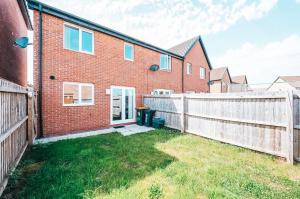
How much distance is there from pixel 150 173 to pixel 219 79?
30.9m

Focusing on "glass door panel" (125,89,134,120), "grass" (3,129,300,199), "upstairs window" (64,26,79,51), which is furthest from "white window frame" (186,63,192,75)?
"grass" (3,129,300,199)

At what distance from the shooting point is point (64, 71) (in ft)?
26.5

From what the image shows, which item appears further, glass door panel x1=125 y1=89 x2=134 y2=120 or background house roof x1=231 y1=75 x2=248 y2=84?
background house roof x1=231 y1=75 x2=248 y2=84

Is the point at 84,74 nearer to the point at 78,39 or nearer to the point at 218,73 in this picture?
the point at 78,39

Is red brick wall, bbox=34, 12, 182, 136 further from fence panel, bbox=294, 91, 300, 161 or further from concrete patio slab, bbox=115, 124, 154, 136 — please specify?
fence panel, bbox=294, 91, 300, 161

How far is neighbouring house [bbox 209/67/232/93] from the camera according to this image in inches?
1106

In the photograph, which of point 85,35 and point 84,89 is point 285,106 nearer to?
point 84,89

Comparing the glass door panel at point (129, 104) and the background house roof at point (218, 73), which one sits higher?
the background house roof at point (218, 73)

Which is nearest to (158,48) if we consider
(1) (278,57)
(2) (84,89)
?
(2) (84,89)

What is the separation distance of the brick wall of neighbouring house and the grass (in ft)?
6.94

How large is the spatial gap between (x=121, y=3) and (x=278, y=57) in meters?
42.5

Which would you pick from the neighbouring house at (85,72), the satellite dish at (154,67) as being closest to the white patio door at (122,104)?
the neighbouring house at (85,72)

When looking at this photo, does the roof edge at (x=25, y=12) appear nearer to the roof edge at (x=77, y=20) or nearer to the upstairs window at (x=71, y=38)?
the roof edge at (x=77, y=20)

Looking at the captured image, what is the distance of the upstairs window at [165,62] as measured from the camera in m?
14.1
